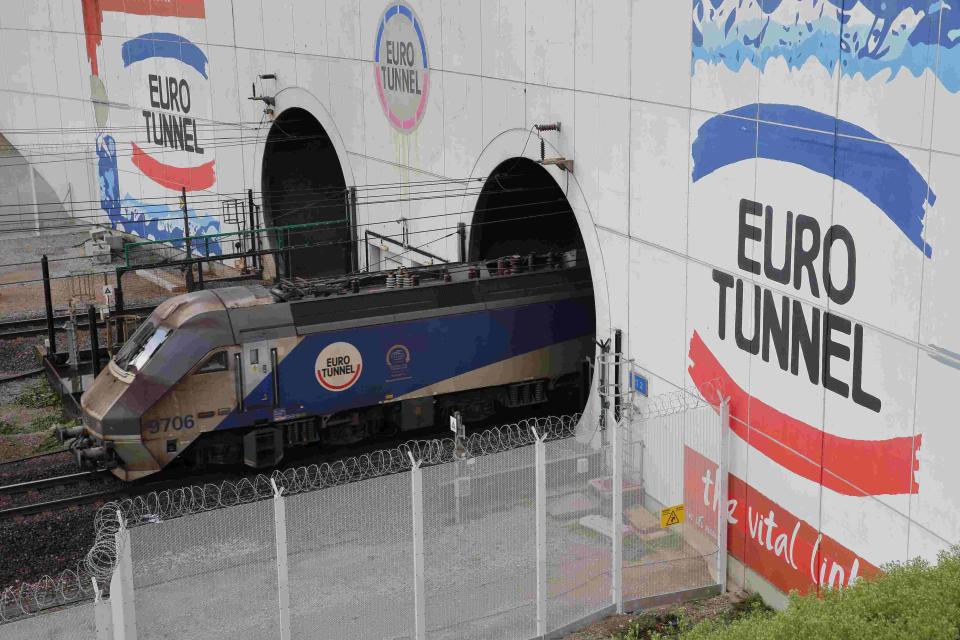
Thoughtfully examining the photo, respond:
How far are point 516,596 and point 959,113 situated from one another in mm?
7539

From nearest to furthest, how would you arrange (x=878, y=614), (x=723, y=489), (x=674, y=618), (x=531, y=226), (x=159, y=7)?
1. (x=878, y=614)
2. (x=674, y=618)
3. (x=723, y=489)
4. (x=531, y=226)
5. (x=159, y=7)

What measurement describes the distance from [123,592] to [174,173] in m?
28.7

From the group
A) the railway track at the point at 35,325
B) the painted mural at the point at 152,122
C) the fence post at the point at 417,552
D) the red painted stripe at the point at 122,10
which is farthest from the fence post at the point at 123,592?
the red painted stripe at the point at 122,10

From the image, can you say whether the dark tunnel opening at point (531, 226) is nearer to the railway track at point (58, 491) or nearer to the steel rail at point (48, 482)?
the railway track at point (58, 491)

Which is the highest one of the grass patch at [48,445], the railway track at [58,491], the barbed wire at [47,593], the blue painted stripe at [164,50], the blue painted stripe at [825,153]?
the blue painted stripe at [164,50]

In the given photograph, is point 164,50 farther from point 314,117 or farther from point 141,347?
point 141,347

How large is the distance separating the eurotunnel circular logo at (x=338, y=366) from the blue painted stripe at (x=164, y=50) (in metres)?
17.7

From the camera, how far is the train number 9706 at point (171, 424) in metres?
20.6

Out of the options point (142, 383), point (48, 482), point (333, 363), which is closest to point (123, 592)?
point (142, 383)

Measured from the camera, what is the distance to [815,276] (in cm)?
1530

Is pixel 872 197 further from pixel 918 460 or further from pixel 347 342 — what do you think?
pixel 347 342

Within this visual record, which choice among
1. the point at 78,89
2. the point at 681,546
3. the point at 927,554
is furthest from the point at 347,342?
the point at 78,89

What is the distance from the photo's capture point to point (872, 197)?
46.4ft

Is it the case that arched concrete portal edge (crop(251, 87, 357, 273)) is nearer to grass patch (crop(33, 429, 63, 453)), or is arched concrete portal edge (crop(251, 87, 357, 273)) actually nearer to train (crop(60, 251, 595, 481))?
train (crop(60, 251, 595, 481))
